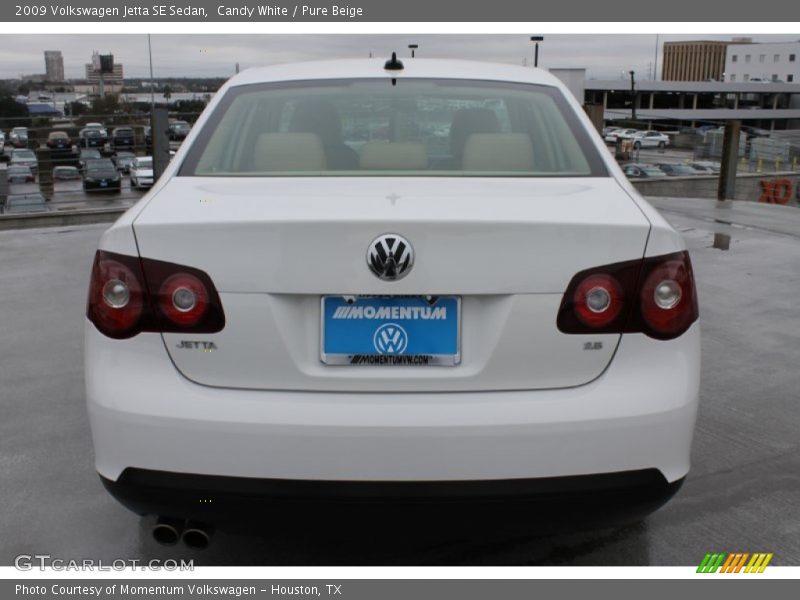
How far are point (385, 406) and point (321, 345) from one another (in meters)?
0.22

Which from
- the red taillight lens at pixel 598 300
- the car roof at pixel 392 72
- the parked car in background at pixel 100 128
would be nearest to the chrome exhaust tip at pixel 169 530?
the red taillight lens at pixel 598 300

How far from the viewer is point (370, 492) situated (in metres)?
2.24

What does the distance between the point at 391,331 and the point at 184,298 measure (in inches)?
20.7

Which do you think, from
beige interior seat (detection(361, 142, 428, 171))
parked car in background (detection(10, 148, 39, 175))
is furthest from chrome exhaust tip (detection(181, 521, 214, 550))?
parked car in background (detection(10, 148, 39, 175))

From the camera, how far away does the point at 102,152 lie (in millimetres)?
17922

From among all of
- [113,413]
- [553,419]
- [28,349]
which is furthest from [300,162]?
[28,349]

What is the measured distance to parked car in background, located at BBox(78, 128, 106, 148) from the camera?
16.2 metres

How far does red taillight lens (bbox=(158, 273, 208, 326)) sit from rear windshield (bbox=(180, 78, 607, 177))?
0.69 meters

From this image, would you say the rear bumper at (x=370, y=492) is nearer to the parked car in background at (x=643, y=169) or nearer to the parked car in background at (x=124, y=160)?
the parked car in background at (x=124, y=160)

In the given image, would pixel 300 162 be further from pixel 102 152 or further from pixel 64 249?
pixel 102 152

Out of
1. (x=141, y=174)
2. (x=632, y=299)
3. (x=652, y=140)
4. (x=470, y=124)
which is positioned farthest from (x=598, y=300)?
(x=652, y=140)

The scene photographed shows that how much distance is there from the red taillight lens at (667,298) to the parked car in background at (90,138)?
49.4 feet

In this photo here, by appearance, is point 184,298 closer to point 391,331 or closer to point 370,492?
point 391,331

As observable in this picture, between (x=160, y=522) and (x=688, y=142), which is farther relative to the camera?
(x=688, y=142)
